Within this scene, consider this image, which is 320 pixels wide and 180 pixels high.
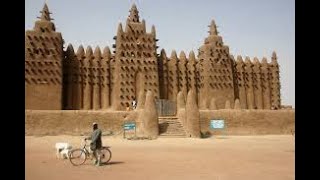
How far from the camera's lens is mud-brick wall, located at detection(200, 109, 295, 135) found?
3675 centimetres

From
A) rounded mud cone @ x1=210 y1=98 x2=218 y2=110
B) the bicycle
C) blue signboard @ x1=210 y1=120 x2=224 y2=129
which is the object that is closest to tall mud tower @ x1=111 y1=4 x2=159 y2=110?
rounded mud cone @ x1=210 y1=98 x2=218 y2=110

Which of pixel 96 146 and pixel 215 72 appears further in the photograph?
pixel 215 72

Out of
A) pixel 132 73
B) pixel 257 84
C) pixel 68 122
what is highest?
pixel 132 73

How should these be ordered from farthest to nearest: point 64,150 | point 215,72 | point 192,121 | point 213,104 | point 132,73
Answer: point 215,72
point 213,104
point 132,73
point 192,121
point 64,150

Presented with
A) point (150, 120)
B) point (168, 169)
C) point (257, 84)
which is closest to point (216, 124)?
point (150, 120)

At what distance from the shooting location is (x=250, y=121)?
3778cm

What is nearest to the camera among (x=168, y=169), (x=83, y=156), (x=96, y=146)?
(x=168, y=169)

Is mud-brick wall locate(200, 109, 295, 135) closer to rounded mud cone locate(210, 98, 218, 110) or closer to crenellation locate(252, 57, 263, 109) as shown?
rounded mud cone locate(210, 98, 218, 110)

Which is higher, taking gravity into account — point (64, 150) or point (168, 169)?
point (64, 150)

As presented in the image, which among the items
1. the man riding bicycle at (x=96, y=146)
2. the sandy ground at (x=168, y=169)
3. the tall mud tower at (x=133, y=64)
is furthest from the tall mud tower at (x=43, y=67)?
the man riding bicycle at (x=96, y=146)

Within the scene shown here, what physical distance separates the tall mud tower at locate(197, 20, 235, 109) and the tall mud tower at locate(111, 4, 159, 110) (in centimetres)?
736

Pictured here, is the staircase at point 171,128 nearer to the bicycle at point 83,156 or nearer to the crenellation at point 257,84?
the bicycle at point 83,156

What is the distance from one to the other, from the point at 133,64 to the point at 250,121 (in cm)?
1726

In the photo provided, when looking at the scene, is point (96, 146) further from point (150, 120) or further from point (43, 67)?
point (43, 67)
